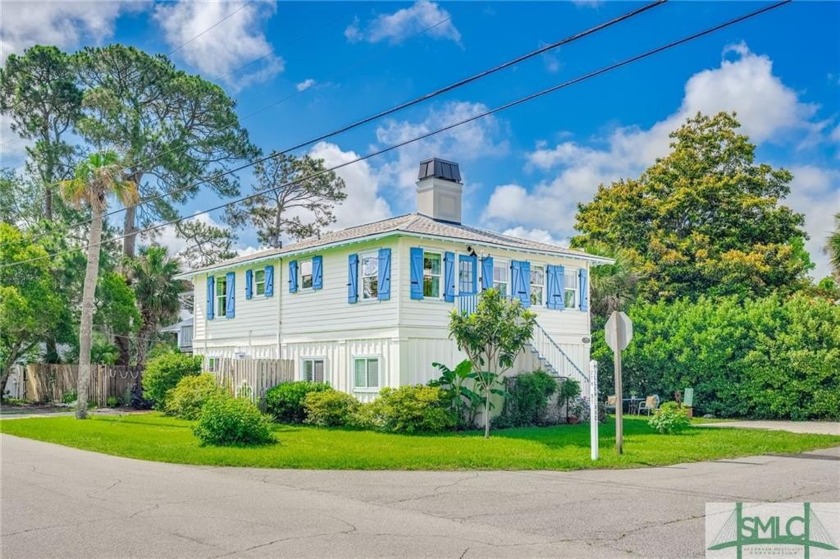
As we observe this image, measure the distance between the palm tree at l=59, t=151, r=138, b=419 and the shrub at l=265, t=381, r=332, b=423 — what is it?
657 cm

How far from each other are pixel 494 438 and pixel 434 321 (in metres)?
5.28

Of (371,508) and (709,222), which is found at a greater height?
(709,222)

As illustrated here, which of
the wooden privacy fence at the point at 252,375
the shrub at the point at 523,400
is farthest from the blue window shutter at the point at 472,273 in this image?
the wooden privacy fence at the point at 252,375

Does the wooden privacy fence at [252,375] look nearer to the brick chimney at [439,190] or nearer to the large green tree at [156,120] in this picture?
the brick chimney at [439,190]

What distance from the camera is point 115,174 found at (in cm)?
2461

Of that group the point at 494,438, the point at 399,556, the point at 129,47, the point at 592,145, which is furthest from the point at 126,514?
the point at 129,47

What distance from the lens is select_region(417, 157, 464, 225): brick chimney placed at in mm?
26438

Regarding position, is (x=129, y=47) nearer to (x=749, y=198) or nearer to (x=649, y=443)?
(x=749, y=198)

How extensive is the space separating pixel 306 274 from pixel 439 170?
572 centimetres

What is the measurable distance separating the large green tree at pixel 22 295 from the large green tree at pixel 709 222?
82.5 ft

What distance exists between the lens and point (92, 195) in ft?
79.5

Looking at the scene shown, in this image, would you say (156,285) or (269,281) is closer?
(269,281)

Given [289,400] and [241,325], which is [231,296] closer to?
[241,325]

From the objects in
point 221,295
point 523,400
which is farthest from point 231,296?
point 523,400
